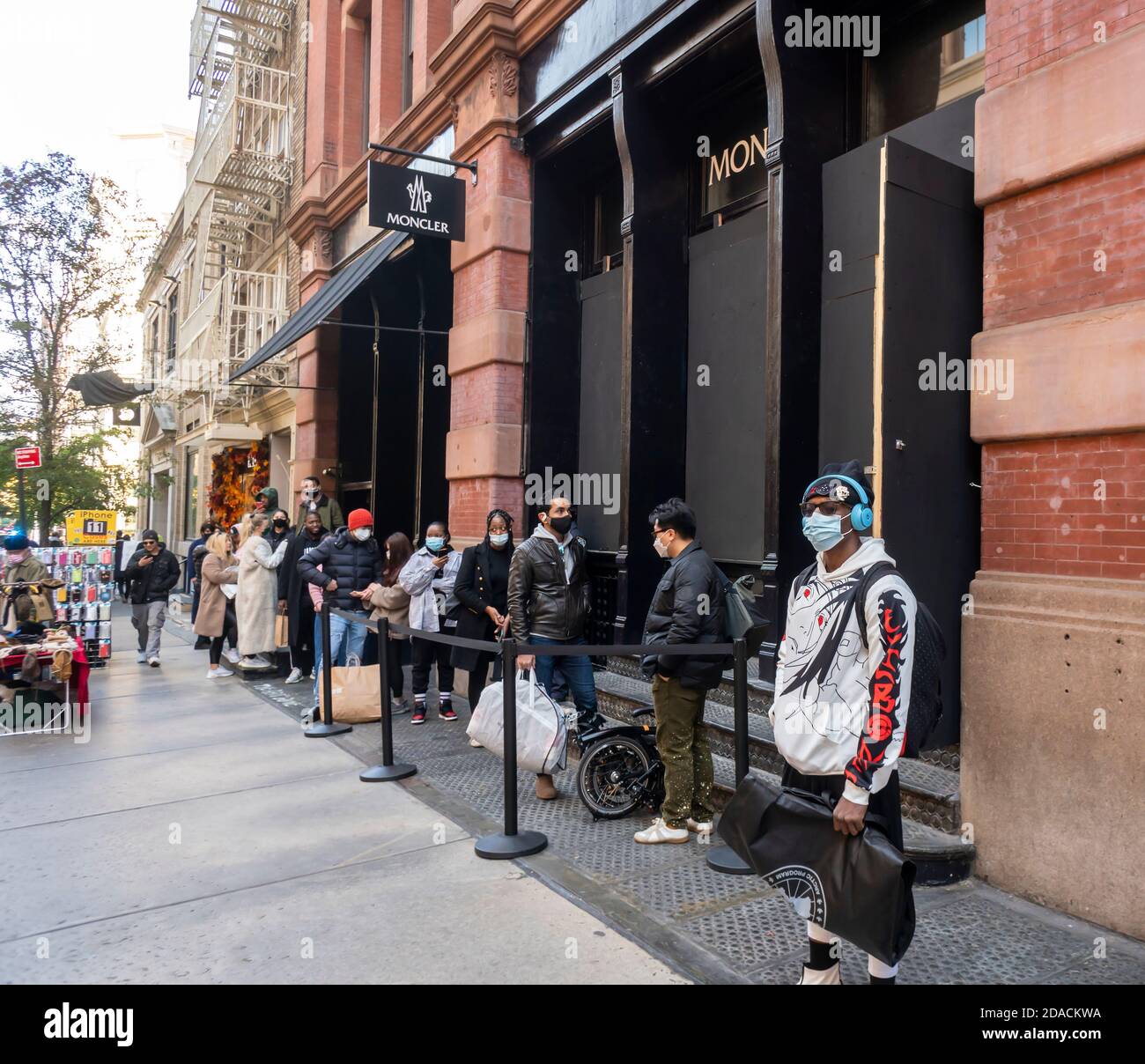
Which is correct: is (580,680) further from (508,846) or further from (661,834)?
(508,846)

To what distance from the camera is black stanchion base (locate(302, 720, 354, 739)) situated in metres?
7.39

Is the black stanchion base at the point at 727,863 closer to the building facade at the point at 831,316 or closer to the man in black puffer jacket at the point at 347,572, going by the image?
the building facade at the point at 831,316

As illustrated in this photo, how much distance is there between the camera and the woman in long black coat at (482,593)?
724 cm

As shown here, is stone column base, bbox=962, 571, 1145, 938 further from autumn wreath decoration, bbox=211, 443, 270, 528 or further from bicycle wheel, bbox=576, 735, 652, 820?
autumn wreath decoration, bbox=211, 443, 270, 528

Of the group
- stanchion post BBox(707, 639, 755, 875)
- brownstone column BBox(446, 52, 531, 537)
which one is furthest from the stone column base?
brownstone column BBox(446, 52, 531, 537)

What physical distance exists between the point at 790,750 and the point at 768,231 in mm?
4557

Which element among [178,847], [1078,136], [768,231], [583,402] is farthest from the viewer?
[583,402]

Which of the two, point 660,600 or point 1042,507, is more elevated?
point 1042,507

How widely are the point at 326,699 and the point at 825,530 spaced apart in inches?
223

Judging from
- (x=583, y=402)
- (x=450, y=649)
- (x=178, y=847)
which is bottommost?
(x=178, y=847)
